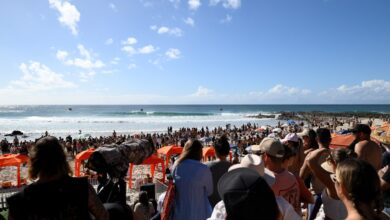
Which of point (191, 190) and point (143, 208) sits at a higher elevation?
point (191, 190)

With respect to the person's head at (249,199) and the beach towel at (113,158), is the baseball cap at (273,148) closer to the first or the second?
the beach towel at (113,158)

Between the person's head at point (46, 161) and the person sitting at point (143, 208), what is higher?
the person's head at point (46, 161)

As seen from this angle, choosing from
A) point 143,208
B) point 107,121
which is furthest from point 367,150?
point 107,121

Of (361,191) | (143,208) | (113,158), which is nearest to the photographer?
(361,191)

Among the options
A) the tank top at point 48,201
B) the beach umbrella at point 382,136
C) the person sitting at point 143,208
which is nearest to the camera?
the tank top at point 48,201

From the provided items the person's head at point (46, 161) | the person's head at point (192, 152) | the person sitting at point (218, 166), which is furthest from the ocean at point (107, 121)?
the person's head at point (46, 161)

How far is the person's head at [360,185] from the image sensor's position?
1661 mm

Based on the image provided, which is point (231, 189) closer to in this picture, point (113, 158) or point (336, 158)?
point (113, 158)

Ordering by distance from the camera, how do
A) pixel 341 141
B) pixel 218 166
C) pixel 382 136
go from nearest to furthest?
pixel 218 166 < pixel 341 141 < pixel 382 136

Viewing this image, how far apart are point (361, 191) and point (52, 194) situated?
1.78 meters

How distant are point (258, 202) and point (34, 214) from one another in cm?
142

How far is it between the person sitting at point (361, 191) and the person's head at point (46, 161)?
169 cm

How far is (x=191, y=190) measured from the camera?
9.32ft

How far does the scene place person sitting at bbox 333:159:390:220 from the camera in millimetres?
1649
